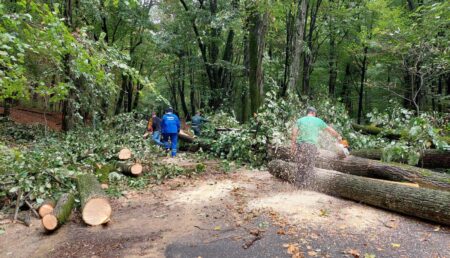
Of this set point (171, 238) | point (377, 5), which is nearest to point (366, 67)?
point (377, 5)

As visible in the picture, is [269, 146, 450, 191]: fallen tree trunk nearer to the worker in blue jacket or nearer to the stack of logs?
the worker in blue jacket

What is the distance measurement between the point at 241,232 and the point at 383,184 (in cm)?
273

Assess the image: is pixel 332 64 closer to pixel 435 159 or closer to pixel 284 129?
pixel 284 129

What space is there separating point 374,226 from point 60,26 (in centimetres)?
532

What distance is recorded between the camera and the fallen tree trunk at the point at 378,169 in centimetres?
528

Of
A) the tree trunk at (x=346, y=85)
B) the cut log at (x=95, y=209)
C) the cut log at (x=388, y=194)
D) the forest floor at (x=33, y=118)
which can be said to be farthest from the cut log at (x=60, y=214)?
the tree trunk at (x=346, y=85)

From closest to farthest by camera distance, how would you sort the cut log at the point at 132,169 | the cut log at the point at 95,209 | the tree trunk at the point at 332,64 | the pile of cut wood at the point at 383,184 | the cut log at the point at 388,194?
the cut log at the point at 388,194, the pile of cut wood at the point at 383,184, the cut log at the point at 95,209, the cut log at the point at 132,169, the tree trunk at the point at 332,64

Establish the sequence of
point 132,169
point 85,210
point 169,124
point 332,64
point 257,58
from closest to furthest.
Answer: point 85,210, point 132,169, point 169,124, point 257,58, point 332,64

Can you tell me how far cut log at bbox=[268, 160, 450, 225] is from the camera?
14.0 ft

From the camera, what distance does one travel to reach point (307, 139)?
22.2ft

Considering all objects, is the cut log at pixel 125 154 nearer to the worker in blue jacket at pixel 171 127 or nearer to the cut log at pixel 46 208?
the worker in blue jacket at pixel 171 127

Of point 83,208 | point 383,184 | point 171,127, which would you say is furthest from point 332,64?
point 83,208

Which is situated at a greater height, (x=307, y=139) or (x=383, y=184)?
(x=307, y=139)

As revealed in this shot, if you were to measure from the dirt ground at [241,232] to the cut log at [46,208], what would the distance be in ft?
0.65
